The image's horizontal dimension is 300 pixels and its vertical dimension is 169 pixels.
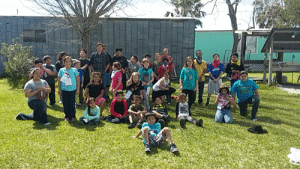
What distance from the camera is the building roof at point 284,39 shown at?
42.3 ft

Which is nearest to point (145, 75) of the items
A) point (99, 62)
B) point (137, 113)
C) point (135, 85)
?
point (135, 85)

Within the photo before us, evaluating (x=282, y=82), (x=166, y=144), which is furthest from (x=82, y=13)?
(x=282, y=82)

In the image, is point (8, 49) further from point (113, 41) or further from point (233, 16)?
point (233, 16)

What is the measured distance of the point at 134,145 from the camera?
189 inches

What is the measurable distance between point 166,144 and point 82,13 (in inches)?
355

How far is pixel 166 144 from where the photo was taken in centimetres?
491

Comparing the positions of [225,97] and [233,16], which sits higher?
[233,16]

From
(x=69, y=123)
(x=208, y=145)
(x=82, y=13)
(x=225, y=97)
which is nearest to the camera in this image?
(x=208, y=145)

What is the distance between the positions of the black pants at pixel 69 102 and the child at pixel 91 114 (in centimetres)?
38

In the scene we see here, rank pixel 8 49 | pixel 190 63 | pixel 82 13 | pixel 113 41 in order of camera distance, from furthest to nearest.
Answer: pixel 113 41
pixel 8 49
pixel 82 13
pixel 190 63

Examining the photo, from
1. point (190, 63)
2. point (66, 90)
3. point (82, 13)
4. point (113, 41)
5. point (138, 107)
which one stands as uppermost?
point (82, 13)

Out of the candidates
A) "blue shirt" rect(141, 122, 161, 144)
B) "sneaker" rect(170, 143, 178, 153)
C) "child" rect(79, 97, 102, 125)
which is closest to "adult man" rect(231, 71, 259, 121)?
"blue shirt" rect(141, 122, 161, 144)

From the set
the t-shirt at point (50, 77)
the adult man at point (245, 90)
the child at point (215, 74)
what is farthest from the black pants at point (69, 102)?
the child at point (215, 74)

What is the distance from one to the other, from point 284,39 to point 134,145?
466 inches
